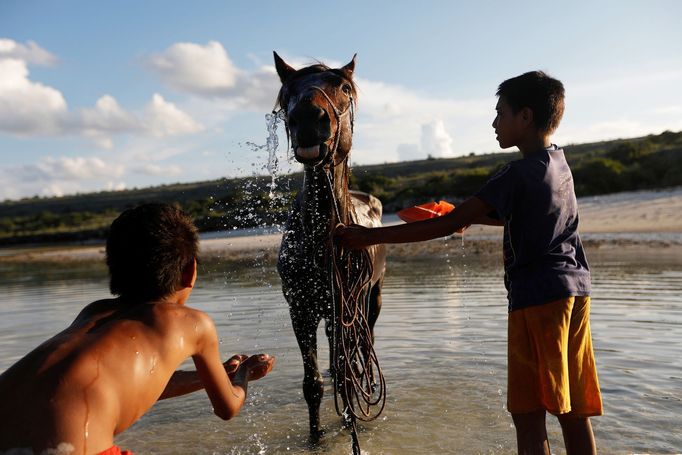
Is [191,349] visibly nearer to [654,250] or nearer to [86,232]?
[654,250]

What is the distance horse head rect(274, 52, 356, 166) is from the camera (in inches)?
158

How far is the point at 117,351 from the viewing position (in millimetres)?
2529

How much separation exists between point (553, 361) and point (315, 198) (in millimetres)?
2041

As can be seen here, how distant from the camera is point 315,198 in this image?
457cm

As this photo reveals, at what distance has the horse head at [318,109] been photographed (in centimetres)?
402

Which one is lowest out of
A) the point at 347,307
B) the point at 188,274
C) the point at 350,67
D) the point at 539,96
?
the point at 347,307

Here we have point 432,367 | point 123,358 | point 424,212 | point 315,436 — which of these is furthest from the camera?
point 432,367

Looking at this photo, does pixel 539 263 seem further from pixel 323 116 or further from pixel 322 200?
pixel 322 200

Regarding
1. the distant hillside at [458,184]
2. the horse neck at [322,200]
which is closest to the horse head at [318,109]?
the horse neck at [322,200]

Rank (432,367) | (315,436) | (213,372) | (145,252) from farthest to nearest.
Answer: (432,367)
(315,436)
(213,372)
(145,252)

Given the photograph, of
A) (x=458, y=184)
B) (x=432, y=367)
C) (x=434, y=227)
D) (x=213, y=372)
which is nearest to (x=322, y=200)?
(x=434, y=227)

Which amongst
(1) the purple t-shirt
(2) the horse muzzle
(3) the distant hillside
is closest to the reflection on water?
(1) the purple t-shirt

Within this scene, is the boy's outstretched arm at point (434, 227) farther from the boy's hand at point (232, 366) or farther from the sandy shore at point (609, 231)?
the sandy shore at point (609, 231)

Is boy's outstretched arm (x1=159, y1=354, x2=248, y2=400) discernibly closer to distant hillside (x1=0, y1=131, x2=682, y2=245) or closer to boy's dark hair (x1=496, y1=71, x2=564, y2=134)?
boy's dark hair (x1=496, y1=71, x2=564, y2=134)
